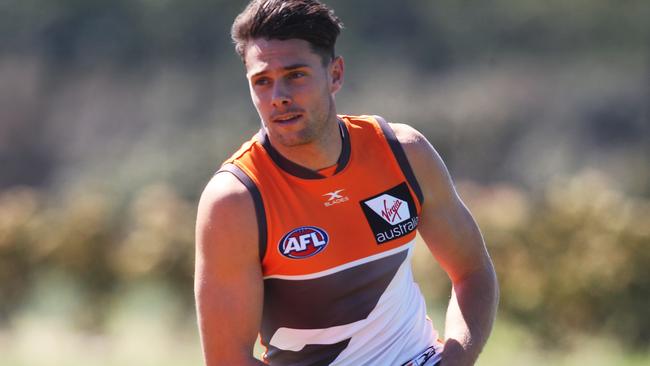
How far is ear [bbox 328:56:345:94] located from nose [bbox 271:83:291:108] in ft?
0.95

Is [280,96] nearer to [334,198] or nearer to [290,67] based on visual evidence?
[290,67]

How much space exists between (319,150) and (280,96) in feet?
0.98

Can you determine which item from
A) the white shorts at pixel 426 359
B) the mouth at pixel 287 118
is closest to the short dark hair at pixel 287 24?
the mouth at pixel 287 118

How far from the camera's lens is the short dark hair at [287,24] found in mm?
3832

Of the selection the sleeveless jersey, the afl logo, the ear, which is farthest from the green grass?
the afl logo

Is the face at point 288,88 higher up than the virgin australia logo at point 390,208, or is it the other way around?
the face at point 288,88

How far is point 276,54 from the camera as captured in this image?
381 centimetres

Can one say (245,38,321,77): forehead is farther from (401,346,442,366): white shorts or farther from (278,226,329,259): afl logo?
(401,346,442,366): white shorts

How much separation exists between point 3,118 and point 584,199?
12595 mm

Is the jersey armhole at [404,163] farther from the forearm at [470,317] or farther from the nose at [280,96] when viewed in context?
the nose at [280,96]

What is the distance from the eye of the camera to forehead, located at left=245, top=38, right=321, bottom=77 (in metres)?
3.80

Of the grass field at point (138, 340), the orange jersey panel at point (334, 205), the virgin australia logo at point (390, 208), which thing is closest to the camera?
the orange jersey panel at point (334, 205)

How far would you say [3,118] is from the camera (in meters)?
19.1

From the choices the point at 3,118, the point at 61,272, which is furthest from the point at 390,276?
the point at 3,118
